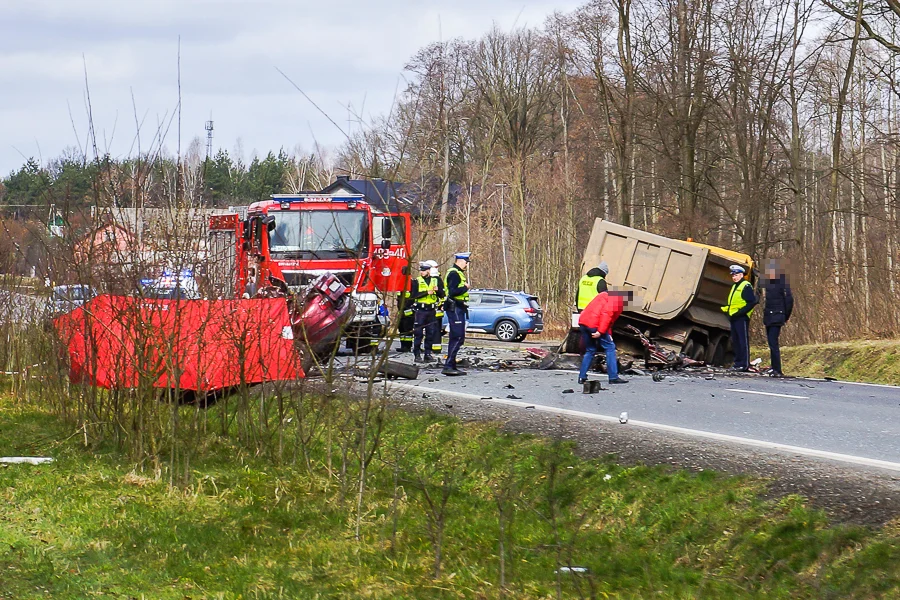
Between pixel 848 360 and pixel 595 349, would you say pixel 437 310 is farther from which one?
pixel 848 360

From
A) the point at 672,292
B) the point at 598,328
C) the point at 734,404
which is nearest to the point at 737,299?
the point at 672,292

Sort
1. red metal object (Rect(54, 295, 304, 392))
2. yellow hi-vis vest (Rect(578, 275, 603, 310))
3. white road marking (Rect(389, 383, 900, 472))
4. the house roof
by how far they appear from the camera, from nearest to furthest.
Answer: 1. the house roof
2. white road marking (Rect(389, 383, 900, 472))
3. red metal object (Rect(54, 295, 304, 392))
4. yellow hi-vis vest (Rect(578, 275, 603, 310))

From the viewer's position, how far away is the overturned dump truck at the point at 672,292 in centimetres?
1858

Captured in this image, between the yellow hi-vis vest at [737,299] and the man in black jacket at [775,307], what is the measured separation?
0.35 metres

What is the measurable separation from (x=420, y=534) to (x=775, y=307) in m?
11.3

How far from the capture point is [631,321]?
19.0m

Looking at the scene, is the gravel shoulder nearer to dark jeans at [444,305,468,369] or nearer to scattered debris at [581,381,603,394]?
scattered debris at [581,381,603,394]

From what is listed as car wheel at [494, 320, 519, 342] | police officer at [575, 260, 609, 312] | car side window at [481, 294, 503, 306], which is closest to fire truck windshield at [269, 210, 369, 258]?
police officer at [575, 260, 609, 312]

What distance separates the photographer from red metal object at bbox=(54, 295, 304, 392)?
28.8ft

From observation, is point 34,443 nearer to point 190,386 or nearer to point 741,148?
point 190,386

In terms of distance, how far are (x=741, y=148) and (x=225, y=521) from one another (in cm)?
2652

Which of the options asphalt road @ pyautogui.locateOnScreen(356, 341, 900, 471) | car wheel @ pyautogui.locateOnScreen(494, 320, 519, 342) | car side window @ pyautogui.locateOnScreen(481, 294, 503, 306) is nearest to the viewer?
asphalt road @ pyautogui.locateOnScreen(356, 341, 900, 471)

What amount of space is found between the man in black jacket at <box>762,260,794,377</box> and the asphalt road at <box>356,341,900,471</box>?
475 millimetres

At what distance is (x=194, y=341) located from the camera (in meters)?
8.89
